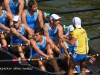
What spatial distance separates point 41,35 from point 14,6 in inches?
71.3

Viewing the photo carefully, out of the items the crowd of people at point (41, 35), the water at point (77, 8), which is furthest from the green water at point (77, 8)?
the crowd of people at point (41, 35)

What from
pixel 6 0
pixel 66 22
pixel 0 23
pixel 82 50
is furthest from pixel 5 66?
pixel 66 22

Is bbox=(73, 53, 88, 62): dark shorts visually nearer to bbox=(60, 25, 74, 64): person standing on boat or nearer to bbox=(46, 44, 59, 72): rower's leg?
bbox=(60, 25, 74, 64): person standing on boat

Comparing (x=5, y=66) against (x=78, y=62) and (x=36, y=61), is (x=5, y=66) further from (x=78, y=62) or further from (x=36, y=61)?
(x=78, y=62)

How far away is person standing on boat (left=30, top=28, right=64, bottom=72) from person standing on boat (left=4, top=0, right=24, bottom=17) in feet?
4.54

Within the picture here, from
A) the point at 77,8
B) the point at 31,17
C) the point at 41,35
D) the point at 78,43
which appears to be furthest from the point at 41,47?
the point at 77,8

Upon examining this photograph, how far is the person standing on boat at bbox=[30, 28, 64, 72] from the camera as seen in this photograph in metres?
7.01

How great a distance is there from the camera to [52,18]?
7.23 m

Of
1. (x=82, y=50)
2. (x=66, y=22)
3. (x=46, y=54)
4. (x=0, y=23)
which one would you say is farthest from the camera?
(x=66, y=22)

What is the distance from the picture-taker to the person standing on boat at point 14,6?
27.5 ft

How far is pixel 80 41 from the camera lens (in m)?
6.78

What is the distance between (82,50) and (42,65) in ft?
3.04

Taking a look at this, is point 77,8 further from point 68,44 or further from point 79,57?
point 79,57

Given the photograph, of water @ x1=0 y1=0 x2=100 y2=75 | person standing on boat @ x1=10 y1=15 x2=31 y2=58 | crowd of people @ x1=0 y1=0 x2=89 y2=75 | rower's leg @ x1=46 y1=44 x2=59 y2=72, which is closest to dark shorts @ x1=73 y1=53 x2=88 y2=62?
crowd of people @ x1=0 y1=0 x2=89 y2=75
